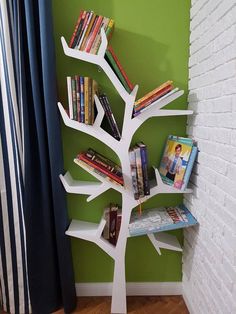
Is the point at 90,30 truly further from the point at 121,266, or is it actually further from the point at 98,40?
the point at 121,266

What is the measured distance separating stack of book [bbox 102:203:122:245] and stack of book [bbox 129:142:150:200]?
0.19m

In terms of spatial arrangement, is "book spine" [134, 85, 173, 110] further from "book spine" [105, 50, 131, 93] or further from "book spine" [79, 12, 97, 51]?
"book spine" [79, 12, 97, 51]

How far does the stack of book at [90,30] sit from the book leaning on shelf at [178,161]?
69 cm

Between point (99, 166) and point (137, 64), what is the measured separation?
663 millimetres

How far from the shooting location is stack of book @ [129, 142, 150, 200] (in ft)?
4.33

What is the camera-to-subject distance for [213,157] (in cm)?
113

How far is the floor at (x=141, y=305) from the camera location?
4.91 feet

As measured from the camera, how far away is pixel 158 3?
1365mm

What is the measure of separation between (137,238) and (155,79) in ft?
3.43

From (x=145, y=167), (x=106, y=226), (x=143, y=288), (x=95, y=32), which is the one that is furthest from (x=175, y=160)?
(x=143, y=288)

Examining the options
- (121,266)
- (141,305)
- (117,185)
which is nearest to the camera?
(117,185)

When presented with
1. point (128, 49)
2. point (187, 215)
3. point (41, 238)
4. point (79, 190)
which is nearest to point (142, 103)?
point (128, 49)

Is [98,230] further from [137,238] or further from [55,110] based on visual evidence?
[55,110]

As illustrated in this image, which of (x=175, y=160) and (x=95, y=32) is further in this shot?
(x=175, y=160)
